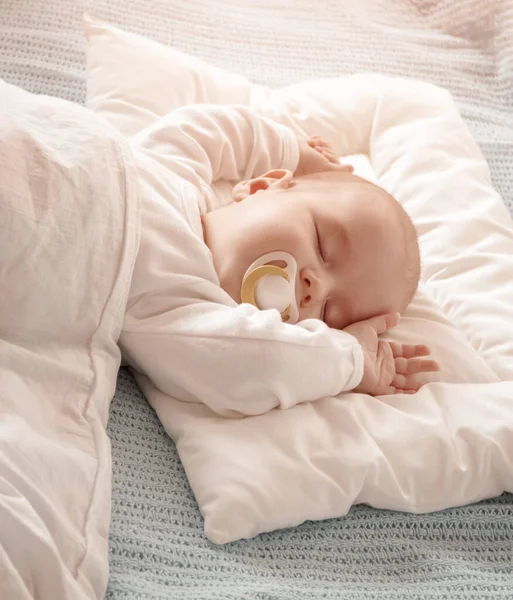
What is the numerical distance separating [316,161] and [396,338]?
38 cm

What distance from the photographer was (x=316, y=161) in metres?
1.51

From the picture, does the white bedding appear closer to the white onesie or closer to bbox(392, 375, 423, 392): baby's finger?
the white onesie

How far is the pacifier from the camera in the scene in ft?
3.96

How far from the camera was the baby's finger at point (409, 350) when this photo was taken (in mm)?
1247

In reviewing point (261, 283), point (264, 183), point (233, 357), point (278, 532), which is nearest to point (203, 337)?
point (233, 357)

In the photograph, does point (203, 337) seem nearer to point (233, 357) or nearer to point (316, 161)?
point (233, 357)

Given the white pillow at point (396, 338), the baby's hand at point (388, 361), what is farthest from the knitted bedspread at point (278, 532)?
the baby's hand at point (388, 361)

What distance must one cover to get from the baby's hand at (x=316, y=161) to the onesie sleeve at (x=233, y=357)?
447 mm

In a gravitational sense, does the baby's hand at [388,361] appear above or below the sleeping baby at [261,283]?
below

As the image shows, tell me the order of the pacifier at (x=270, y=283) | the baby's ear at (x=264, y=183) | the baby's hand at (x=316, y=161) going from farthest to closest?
the baby's hand at (x=316, y=161) → the baby's ear at (x=264, y=183) → the pacifier at (x=270, y=283)

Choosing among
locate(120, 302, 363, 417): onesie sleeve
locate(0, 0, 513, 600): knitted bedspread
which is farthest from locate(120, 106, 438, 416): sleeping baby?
locate(0, 0, 513, 600): knitted bedspread

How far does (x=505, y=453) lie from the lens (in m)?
1.14

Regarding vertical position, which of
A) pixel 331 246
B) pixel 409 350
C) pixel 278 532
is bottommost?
pixel 278 532

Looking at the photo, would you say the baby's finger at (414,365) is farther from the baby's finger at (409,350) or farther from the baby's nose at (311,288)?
the baby's nose at (311,288)
